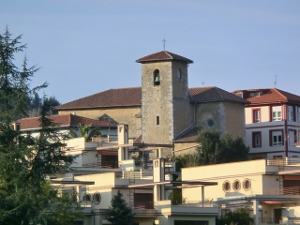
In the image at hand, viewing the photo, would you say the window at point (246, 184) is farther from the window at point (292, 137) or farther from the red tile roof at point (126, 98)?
the window at point (292, 137)

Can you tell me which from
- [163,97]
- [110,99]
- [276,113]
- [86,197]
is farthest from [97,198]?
[276,113]

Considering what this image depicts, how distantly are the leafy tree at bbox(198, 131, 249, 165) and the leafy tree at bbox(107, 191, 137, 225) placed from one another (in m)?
22.0

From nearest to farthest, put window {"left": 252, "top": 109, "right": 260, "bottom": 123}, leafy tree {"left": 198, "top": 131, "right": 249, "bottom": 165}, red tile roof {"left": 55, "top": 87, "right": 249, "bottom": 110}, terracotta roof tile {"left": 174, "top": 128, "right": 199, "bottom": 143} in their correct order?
leafy tree {"left": 198, "top": 131, "right": 249, "bottom": 165}
terracotta roof tile {"left": 174, "top": 128, "right": 199, "bottom": 143}
red tile roof {"left": 55, "top": 87, "right": 249, "bottom": 110}
window {"left": 252, "top": 109, "right": 260, "bottom": 123}

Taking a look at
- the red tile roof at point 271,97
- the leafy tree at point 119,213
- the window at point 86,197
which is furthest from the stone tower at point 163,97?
the leafy tree at point 119,213

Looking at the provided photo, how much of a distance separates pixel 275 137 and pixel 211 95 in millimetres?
7718

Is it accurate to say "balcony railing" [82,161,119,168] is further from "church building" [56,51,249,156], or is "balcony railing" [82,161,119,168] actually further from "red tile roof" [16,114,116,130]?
"red tile roof" [16,114,116,130]

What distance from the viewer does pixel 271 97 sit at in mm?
100938

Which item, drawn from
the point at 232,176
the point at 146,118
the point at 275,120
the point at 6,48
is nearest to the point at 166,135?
the point at 146,118

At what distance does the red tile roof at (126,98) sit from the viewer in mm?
94250

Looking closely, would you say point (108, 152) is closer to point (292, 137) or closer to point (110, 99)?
point (110, 99)

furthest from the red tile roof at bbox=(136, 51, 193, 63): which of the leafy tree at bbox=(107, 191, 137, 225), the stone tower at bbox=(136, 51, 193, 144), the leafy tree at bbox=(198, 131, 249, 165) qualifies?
the leafy tree at bbox=(107, 191, 137, 225)

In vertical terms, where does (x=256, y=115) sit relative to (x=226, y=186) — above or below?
above

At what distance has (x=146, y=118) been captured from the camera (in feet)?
305

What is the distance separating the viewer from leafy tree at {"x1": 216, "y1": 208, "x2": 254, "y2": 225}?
211 feet
